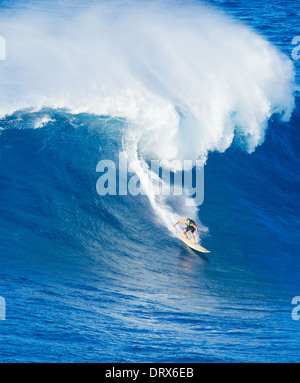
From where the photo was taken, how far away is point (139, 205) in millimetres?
17219

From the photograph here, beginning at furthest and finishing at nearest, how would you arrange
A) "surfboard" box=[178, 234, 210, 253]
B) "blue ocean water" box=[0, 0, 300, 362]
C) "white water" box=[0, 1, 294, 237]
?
"white water" box=[0, 1, 294, 237]
"surfboard" box=[178, 234, 210, 253]
"blue ocean water" box=[0, 0, 300, 362]

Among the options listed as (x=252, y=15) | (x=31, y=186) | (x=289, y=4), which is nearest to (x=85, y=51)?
(x=31, y=186)

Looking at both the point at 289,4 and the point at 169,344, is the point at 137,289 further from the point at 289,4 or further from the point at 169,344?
the point at 289,4

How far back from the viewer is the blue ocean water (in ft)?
39.1

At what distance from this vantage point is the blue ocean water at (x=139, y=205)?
11922 mm

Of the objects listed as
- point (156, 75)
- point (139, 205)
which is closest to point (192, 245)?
point (139, 205)

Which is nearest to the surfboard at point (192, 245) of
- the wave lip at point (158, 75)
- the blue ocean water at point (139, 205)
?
the blue ocean water at point (139, 205)

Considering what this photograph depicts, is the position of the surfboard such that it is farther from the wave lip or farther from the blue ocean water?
the wave lip

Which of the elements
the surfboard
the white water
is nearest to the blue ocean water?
the white water

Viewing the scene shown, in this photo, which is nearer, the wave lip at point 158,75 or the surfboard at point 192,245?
the surfboard at point 192,245

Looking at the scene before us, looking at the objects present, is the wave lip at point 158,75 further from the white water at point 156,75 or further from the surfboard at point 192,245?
the surfboard at point 192,245

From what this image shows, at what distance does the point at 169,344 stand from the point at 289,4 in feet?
91.3

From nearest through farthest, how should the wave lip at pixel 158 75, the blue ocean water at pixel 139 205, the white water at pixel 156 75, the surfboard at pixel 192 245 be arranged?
the blue ocean water at pixel 139 205 < the surfboard at pixel 192 245 < the white water at pixel 156 75 < the wave lip at pixel 158 75

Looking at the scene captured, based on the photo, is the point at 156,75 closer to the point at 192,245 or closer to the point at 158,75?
the point at 158,75
